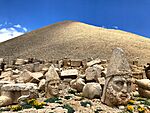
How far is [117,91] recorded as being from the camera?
427 inches

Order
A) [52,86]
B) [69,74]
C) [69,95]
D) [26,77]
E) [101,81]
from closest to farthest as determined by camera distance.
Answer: [52,86] < [69,95] < [101,81] < [26,77] < [69,74]

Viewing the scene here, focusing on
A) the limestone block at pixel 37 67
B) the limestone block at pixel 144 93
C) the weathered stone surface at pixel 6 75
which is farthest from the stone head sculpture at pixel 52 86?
the limestone block at pixel 37 67

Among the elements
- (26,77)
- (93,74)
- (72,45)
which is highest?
(72,45)

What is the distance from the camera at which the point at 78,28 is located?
4344 centimetres

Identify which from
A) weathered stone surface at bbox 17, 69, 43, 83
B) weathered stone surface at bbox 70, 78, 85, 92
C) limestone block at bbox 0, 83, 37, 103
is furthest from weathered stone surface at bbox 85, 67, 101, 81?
limestone block at bbox 0, 83, 37, 103

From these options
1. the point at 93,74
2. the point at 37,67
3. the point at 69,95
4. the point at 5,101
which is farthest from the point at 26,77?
the point at 5,101

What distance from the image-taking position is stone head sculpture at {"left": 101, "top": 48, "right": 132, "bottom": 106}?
10.8 metres

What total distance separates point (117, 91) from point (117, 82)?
1.22ft

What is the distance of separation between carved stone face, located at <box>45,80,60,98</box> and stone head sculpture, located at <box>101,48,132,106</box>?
226 cm

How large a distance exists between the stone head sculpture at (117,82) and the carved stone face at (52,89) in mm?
2255

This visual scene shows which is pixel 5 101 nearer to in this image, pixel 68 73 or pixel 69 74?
pixel 69 74

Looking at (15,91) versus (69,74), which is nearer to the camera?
(15,91)

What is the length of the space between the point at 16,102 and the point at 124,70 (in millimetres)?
4781

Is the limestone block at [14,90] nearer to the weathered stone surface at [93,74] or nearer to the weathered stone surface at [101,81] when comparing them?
the weathered stone surface at [101,81]
